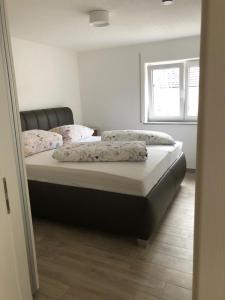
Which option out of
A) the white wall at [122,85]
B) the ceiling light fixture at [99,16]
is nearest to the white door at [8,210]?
the ceiling light fixture at [99,16]

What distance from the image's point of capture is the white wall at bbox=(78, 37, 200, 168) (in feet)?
13.2

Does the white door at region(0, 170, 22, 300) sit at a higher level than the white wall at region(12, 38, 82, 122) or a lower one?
lower

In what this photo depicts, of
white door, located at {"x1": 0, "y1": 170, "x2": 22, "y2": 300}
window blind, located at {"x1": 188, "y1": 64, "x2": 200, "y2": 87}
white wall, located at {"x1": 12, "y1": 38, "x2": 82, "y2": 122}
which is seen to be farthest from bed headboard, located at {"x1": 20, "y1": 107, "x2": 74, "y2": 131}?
white door, located at {"x1": 0, "y1": 170, "x2": 22, "y2": 300}

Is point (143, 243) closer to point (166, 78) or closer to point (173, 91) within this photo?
point (173, 91)

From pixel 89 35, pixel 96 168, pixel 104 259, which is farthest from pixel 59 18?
pixel 104 259

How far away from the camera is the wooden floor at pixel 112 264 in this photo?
175 cm

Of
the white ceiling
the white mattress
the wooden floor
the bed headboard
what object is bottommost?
the wooden floor

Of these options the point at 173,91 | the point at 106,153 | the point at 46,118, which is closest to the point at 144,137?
the point at 106,153

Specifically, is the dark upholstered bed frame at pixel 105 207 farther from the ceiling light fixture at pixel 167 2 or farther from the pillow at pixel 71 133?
the ceiling light fixture at pixel 167 2

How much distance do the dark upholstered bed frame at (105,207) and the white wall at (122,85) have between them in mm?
1554

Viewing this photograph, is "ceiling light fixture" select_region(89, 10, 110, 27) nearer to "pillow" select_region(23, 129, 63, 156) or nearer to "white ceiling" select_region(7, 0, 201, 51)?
"white ceiling" select_region(7, 0, 201, 51)

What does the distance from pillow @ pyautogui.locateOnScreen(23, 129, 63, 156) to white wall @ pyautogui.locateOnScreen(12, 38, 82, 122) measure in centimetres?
65

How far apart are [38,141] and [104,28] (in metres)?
1.62

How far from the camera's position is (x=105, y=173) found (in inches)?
89.4
